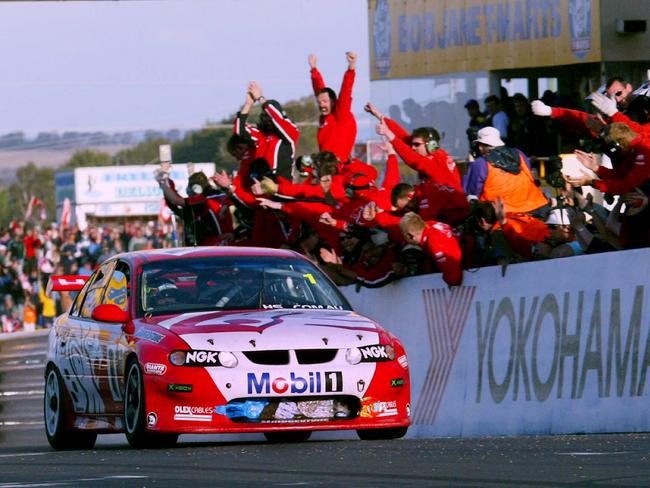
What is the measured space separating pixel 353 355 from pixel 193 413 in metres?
1.11

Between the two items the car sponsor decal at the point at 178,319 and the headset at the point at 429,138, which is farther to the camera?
the headset at the point at 429,138

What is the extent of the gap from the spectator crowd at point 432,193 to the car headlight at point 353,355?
2.18 metres

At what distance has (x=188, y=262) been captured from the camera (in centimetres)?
1334

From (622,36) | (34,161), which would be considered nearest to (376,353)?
(622,36)

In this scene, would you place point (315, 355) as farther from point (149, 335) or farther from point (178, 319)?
point (149, 335)

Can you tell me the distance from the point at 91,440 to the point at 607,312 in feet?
13.8

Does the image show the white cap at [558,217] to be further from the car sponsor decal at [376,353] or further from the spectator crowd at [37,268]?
the spectator crowd at [37,268]

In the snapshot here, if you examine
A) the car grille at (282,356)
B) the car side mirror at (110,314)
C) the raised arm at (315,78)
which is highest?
the raised arm at (315,78)

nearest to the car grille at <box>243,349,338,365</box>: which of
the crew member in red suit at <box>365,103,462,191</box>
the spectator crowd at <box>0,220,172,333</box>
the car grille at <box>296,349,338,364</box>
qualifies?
the car grille at <box>296,349,338,364</box>

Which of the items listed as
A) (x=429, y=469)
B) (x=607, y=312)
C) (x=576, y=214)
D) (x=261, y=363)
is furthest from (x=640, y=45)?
(x=429, y=469)

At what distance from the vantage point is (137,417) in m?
12.2

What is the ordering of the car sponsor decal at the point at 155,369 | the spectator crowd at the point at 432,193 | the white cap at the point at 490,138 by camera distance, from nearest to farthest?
1. the car sponsor decal at the point at 155,369
2. the spectator crowd at the point at 432,193
3. the white cap at the point at 490,138

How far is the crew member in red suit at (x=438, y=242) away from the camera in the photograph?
14844 mm

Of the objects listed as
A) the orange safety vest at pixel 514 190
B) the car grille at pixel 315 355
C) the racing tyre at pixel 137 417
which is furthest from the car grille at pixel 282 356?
the orange safety vest at pixel 514 190
